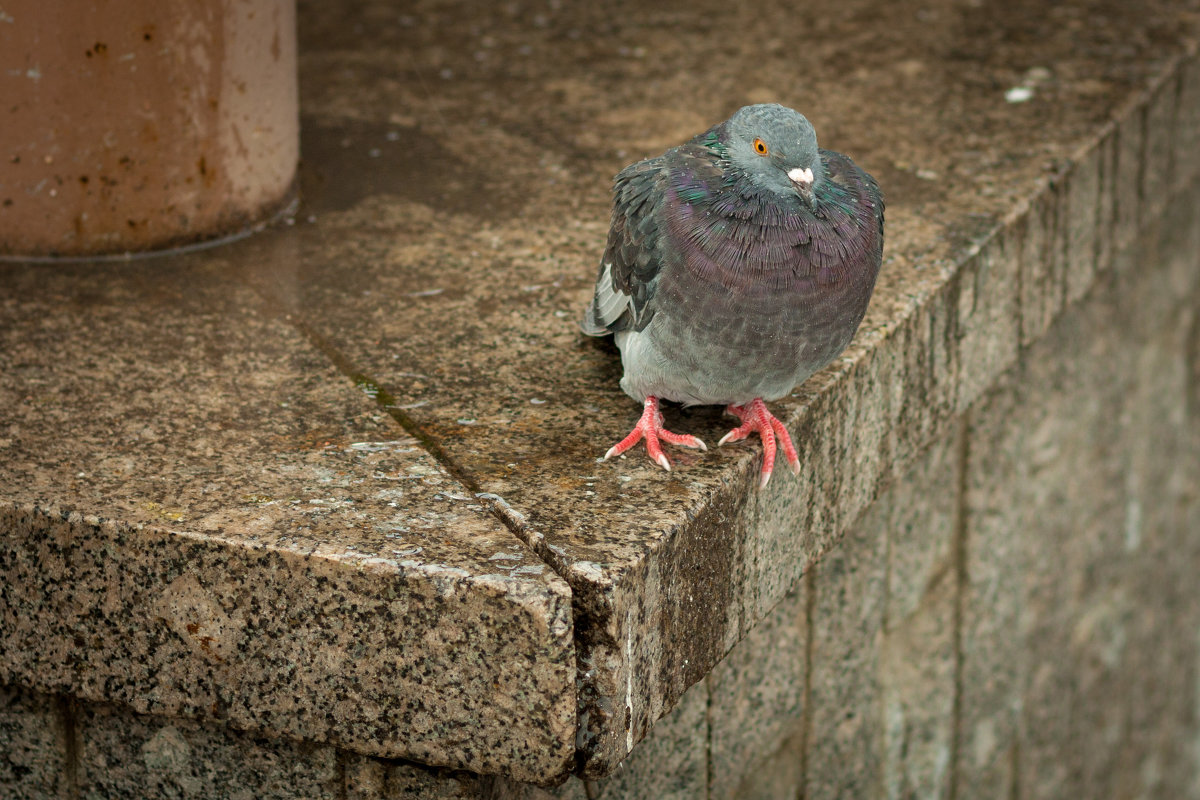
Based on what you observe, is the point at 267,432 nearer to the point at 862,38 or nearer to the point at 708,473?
the point at 708,473

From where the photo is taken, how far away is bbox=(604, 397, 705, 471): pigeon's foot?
8.62 ft

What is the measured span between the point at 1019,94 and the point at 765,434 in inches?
99.1

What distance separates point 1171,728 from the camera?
6.07 meters

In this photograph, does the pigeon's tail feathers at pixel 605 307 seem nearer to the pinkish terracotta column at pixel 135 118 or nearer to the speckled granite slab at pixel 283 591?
the speckled granite slab at pixel 283 591

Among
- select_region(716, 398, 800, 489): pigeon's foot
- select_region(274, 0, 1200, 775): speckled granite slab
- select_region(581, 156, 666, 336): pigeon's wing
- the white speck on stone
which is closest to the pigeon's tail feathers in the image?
select_region(581, 156, 666, 336): pigeon's wing

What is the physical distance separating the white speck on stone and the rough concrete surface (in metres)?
0.05

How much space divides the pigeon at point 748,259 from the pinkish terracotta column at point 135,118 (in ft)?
4.54

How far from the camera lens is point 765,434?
2.61m

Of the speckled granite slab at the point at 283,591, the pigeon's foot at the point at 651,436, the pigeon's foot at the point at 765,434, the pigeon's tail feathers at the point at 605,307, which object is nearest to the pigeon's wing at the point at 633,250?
the pigeon's tail feathers at the point at 605,307

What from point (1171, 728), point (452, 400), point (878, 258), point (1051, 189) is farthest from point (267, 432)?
point (1171, 728)

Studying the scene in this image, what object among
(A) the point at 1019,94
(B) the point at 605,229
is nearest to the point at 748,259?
(B) the point at 605,229

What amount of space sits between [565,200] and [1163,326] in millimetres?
2726

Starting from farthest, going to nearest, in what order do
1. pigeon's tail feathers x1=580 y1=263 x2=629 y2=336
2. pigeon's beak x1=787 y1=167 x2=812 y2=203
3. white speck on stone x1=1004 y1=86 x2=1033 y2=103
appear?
white speck on stone x1=1004 y1=86 x2=1033 y2=103
pigeon's tail feathers x1=580 y1=263 x2=629 y2=336
pigeon's beak x1=787 y1=167 x2=812 y2=203

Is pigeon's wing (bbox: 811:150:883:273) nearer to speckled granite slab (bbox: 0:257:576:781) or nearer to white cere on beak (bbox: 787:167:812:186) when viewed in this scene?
white cere on beak (bbox: 787:167:812:186)
